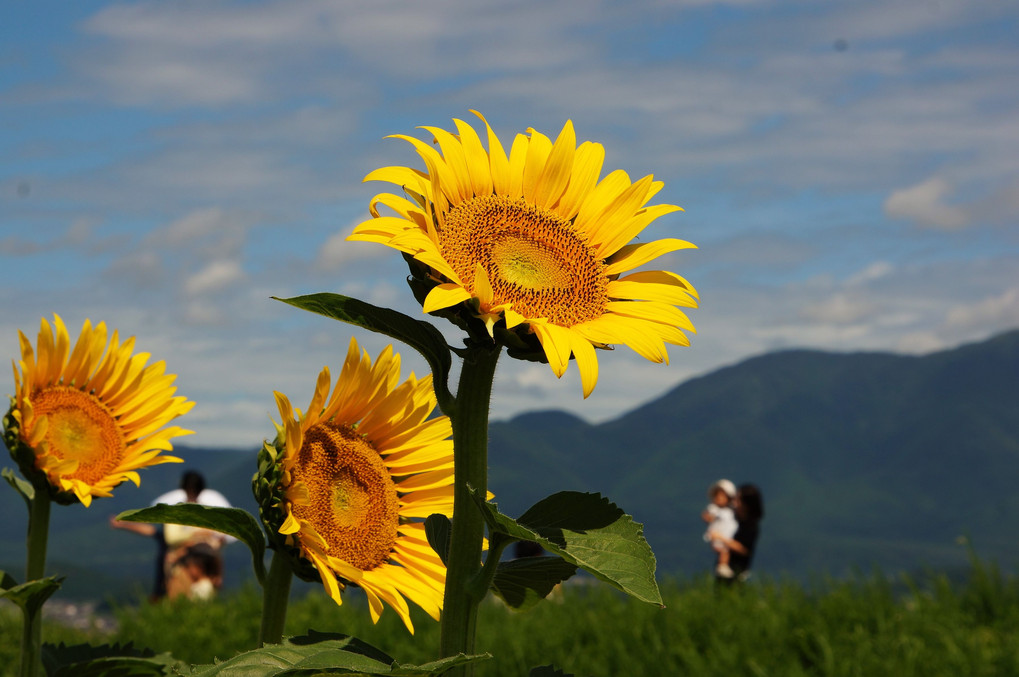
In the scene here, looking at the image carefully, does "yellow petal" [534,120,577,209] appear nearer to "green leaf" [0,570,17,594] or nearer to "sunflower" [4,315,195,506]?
"sunflower" [4,315,195,506]

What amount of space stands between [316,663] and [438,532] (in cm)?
35

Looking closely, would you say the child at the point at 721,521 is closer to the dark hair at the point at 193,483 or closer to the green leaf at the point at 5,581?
the dark hair at the point at 193,483

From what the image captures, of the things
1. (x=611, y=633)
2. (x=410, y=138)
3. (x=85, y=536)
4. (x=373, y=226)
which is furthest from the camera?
(x=85, y=536)

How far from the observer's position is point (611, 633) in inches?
300

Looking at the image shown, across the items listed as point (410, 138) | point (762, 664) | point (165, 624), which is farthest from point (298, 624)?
point (410, 138)

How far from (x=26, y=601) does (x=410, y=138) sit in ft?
4.82

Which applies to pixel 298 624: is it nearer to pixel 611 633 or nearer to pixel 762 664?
pixel 611 633

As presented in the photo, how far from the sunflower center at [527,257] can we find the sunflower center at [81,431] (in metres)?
1.38

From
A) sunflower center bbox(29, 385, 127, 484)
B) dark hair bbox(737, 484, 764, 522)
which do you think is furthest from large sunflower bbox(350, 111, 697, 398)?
dark hair bbox(737, 484, 764, 522)

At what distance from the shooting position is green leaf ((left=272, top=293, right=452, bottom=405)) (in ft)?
4.94

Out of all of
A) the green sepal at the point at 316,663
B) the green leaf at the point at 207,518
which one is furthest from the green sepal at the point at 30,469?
the green sepal at the point at 316,663

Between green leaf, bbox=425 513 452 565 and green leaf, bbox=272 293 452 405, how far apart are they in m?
0.27

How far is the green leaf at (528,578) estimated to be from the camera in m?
1.73

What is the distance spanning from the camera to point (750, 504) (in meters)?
12.6
